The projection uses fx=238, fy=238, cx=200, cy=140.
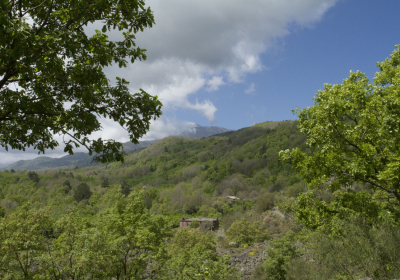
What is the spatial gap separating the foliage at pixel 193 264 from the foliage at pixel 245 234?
48.6 ft

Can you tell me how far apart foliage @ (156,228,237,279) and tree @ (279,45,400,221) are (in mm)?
4803

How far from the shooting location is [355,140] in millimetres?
8164

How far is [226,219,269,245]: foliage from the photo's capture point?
1431 inches

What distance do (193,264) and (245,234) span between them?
83.0 feet

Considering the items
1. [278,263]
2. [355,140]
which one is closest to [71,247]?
[355,140]

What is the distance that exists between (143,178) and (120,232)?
132m

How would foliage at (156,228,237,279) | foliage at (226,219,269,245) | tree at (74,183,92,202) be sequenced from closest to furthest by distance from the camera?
foliage at (156,228,237,279) < foliage at (226,219,269,245) < tree at (74,183,92,202)

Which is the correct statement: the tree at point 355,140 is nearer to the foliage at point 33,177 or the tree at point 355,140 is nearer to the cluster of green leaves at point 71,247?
the cluster of green leaves at point 71,247

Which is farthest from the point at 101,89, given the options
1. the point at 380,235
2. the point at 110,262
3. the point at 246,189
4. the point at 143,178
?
the point at 143,178

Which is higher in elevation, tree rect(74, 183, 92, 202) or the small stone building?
tree rect(74, 183, 92, 202)

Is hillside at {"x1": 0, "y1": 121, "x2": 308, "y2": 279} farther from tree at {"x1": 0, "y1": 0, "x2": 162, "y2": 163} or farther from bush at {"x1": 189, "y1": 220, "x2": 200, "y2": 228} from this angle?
tree at {"x1": 0, "y1": 0, "x2": 162, "y2": 163}

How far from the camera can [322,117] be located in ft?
27.7

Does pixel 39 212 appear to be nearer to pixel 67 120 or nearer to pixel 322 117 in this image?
pixel 67 120

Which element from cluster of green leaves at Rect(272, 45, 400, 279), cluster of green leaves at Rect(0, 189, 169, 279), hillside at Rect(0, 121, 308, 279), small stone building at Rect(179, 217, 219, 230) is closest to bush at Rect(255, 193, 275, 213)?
hillside at Rect(0, 121, 308, 279)
